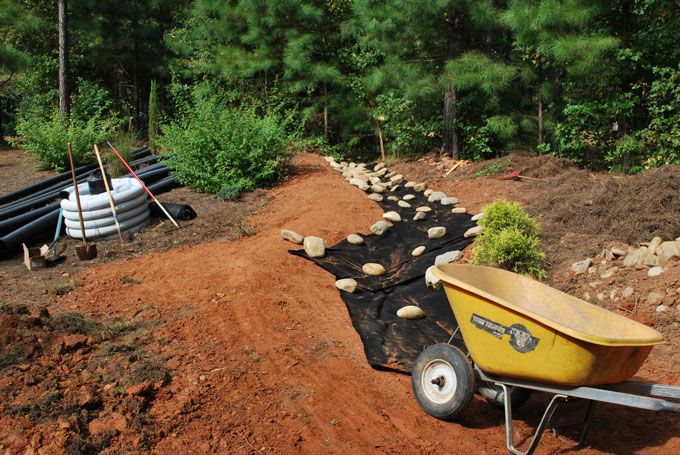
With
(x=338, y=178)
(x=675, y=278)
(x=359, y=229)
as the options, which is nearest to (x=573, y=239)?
(x=675, y=278)

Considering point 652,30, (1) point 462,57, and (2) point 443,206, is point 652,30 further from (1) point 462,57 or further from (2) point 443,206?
(2) point 443,206

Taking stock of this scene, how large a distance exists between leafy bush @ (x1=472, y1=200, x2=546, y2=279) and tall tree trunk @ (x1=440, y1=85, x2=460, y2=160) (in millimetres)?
4902

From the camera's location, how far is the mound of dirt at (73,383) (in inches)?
129

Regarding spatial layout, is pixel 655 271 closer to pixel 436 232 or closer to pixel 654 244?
pixel 654 244

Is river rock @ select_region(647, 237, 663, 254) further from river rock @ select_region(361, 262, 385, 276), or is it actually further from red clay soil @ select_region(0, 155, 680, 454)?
river rock @ select_region(361, 262, 385, 276)

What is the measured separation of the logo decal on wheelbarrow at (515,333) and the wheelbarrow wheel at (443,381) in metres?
0.32

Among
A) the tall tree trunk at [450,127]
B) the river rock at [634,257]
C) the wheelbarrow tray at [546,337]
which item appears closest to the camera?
the wheelbarrow tray at [546,337]

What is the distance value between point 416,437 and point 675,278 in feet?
9.28

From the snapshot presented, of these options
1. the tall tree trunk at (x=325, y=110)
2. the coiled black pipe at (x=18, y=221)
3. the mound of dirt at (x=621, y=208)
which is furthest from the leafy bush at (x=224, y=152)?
the mound of dirt at (x=621, y=208)

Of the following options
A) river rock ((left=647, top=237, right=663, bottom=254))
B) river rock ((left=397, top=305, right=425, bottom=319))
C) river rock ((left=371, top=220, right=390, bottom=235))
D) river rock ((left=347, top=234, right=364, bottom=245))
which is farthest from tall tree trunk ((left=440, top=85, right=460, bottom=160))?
river rock ((left=397, top=305, right=425, bottom=319))

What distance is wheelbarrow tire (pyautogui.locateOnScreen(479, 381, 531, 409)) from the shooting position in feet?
12.3

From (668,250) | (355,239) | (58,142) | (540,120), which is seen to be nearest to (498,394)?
(668,250)

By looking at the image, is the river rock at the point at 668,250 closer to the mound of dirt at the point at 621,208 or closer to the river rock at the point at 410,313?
the mound of dirt at the point at 621,208

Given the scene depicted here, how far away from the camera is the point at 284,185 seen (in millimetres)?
9695
